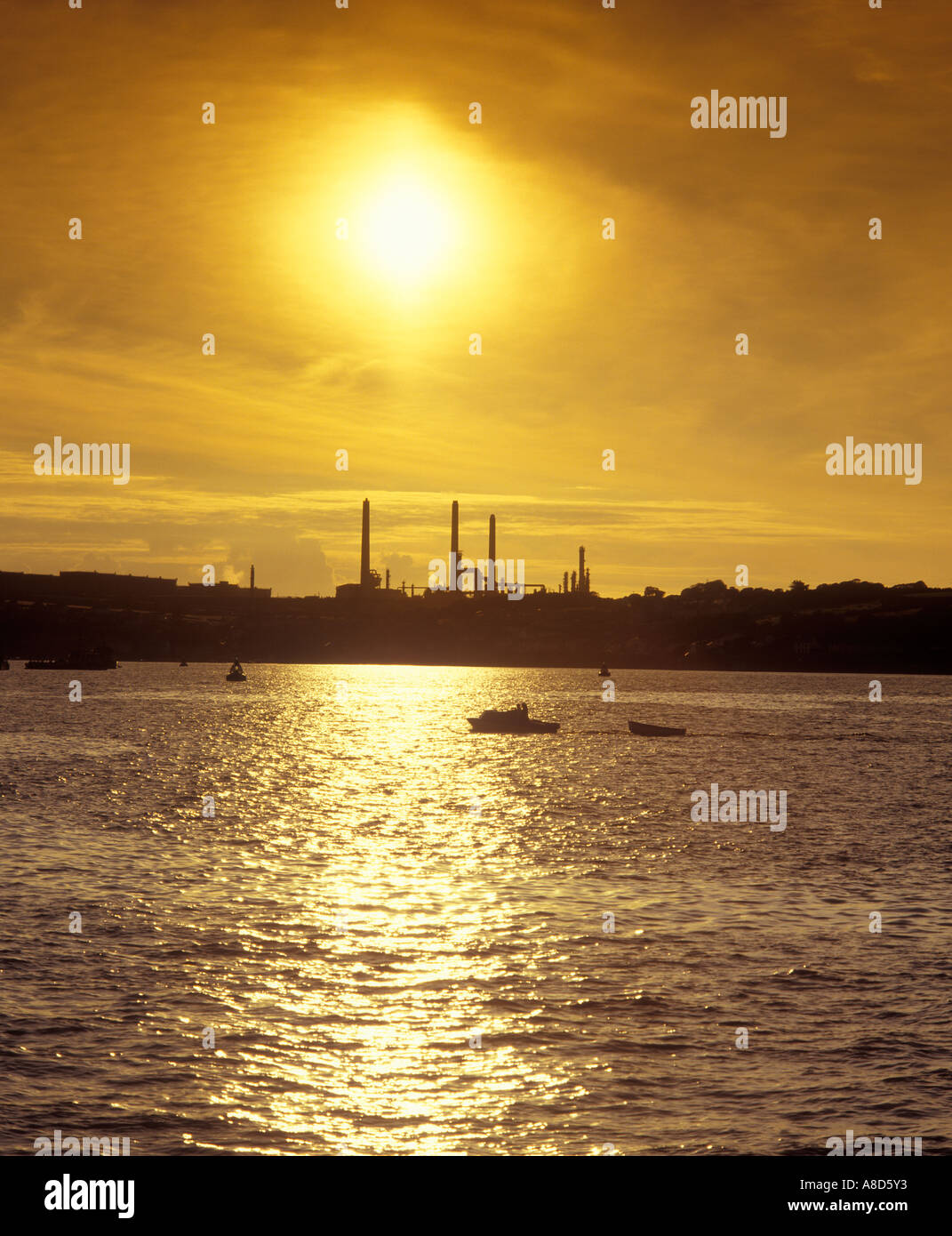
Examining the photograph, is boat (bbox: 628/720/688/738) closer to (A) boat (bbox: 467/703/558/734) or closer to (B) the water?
(A) boat (bbox: 467/703/558/734)

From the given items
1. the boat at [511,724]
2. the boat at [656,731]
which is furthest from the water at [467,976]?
the boat at [511,724]

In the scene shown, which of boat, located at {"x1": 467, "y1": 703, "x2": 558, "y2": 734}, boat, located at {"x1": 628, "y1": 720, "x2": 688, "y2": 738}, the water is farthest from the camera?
boat, located at {"x1": 467, "y1": 703, "x2": 558, "y2": 734}

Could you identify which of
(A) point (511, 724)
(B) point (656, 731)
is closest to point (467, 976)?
(A) point (511, 724)

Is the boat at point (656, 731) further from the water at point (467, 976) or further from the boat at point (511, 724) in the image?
the water at point (467, 976)

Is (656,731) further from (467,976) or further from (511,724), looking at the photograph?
(467,976)

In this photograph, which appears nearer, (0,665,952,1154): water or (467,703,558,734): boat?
(0,665,952,1154): water

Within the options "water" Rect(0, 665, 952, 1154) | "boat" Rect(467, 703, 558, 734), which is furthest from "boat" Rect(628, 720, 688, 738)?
"water" Rect(0, 665, 952, 1154)

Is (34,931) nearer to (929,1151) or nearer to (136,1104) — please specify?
(136,1104)
